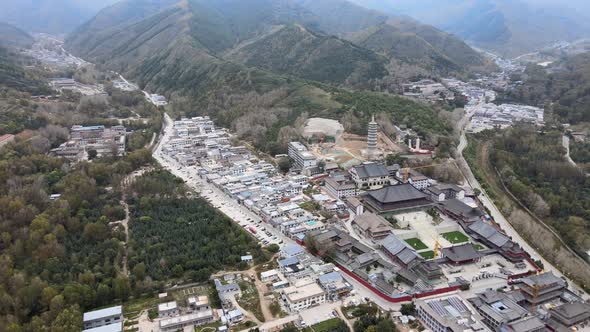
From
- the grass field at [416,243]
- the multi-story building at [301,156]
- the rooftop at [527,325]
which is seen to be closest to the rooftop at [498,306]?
the rooftop at [527,325]

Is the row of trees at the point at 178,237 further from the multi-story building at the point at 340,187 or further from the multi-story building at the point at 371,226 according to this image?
the multi-story building at the point at 340,187

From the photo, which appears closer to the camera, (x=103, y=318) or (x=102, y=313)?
(x=103, y=318)

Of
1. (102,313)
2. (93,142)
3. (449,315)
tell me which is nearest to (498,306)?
(449,315)

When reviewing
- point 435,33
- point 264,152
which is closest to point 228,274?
point 264,152

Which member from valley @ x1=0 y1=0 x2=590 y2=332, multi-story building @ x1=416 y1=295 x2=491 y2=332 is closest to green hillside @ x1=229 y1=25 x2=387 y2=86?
valley @ x1=0 y1=0 x2=590 y2=332

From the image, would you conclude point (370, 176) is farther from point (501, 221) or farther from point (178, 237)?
point (178, 237)

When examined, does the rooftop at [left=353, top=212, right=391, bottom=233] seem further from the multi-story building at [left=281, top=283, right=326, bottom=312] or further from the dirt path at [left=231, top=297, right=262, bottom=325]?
the dirt path at [left=231, top=297, right=262, bottom=325]
